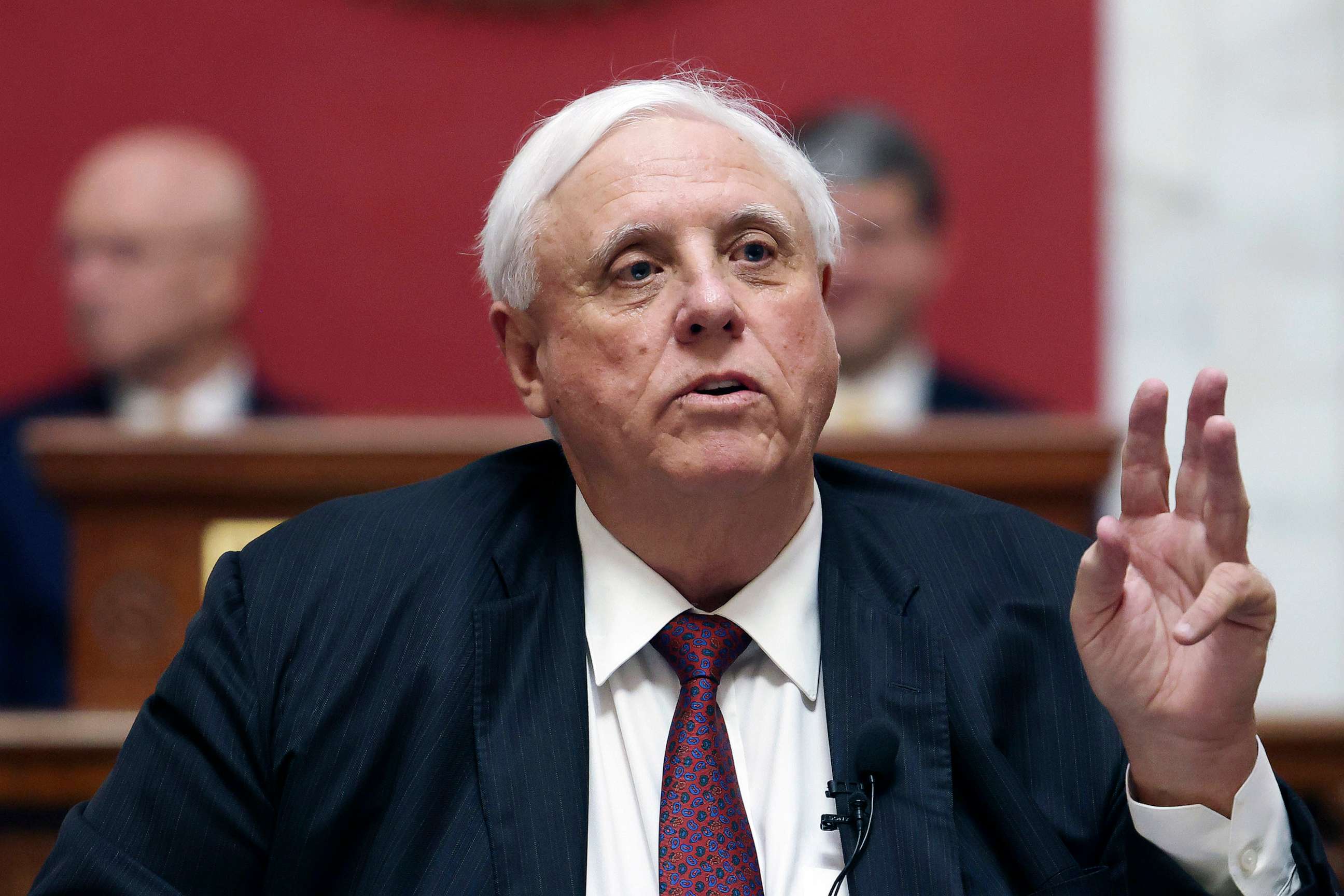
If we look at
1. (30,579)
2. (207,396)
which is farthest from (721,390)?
(207,396)

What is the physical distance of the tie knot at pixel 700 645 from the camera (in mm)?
1890

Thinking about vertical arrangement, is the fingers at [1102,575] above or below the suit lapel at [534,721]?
above

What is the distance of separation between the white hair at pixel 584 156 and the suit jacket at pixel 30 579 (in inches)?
81.0

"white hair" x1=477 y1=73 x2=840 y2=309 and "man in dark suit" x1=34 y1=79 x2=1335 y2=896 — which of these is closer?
"man in dark suit" x1=34 y1=79 x2=1335 y2=896

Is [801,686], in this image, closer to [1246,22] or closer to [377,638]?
[377,638]

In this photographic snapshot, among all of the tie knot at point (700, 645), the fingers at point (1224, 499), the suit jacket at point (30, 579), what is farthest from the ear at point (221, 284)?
the fingers at point (1224, 499)

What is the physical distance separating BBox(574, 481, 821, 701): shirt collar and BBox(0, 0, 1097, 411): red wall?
10.6ft

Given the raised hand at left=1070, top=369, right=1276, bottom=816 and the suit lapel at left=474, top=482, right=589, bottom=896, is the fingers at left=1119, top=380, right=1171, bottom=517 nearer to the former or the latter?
the raised hand at left=1070, top=369, right=1276, bottom=816

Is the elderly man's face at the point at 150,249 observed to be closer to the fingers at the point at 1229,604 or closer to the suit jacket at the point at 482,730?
the suit jacket at the point at 482,730

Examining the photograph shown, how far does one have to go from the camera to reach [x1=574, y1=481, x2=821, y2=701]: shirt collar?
191cm

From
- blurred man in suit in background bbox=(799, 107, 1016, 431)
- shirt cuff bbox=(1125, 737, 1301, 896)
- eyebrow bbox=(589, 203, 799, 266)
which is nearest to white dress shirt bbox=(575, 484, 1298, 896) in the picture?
shirt cuff bbox=(1125, 737, 1301, 896)

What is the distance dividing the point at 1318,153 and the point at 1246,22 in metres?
0.52

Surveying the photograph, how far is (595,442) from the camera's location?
194cm

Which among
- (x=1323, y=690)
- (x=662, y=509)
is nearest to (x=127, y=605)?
(x=662, y=509)
